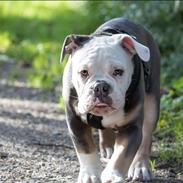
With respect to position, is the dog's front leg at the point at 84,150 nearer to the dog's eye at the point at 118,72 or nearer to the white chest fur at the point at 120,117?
the white chest fur at the point at 120,117

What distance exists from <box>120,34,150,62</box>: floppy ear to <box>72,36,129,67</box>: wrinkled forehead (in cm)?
4

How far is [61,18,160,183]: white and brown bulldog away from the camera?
4.96m

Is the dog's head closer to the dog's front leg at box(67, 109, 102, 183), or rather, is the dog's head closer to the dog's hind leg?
the dog's front leg at box(67, 109, 102, 183)

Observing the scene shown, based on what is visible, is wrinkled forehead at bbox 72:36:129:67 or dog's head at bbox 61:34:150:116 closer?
dog's head at bbox 61:34:150:116

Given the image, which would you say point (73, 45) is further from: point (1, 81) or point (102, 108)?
point (1, 81)

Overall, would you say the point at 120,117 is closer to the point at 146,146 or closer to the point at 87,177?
the point at 87,177

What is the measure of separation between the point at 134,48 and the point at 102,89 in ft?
1.58

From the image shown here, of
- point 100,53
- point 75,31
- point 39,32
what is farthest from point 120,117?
point 39,32

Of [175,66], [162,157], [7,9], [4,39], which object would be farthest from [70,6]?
[162,157]

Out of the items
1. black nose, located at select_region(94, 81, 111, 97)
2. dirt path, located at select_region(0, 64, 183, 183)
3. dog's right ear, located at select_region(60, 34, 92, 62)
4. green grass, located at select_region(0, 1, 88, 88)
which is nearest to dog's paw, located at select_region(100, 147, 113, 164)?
dirt path, located at select_region(0, 64, 183, 183)

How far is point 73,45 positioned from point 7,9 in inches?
455

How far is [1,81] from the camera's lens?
1045cm

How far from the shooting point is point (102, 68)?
4.99m

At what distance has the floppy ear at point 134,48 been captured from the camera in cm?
511
